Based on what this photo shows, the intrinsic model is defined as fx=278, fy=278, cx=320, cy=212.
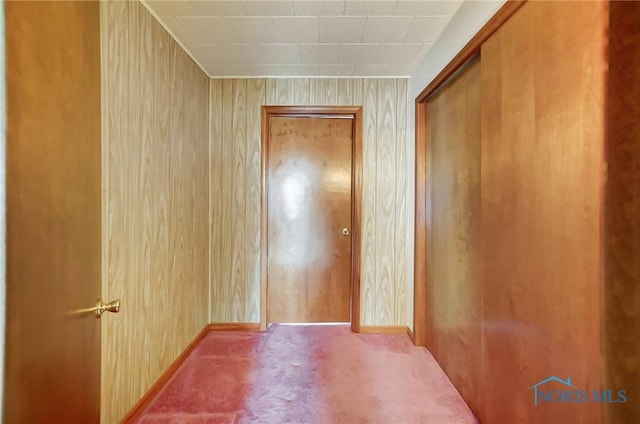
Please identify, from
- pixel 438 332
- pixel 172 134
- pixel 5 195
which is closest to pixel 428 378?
pixel 438 332

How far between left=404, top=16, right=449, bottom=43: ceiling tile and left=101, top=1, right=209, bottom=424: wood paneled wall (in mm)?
1634

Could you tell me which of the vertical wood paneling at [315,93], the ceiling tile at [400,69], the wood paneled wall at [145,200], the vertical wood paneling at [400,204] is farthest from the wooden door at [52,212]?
the vertical wood paneling at [400,204]

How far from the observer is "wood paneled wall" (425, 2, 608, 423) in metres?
0.81

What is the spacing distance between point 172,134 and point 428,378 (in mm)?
2433

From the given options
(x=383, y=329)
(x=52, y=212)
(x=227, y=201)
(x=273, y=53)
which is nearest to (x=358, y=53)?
(x=273, y=53)

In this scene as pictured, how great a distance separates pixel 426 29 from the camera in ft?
5.99

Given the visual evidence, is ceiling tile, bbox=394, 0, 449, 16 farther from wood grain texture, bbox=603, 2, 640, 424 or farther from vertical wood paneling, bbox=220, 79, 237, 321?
vertical wood paneling, bbox=220, 79, 237, 321

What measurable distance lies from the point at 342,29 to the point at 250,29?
61 cm

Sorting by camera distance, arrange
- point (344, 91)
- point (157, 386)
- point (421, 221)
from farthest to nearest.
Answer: point (344, 91)
point (421, 221)
point (157, 386)

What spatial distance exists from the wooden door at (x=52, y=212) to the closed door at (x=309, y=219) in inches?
72.4

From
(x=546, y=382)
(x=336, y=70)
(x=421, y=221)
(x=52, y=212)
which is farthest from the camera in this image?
(x=336, y=70)

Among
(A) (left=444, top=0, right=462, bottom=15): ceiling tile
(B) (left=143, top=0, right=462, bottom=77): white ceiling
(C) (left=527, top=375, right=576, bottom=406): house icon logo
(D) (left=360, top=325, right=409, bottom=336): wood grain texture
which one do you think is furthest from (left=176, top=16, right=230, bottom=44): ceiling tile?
(D) (left=360, top=325, right=409, bottom=336): wood grain texture

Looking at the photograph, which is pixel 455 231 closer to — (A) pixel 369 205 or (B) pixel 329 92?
(A) pixel 369 205

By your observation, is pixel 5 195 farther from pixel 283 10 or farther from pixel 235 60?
pixel 235 60
